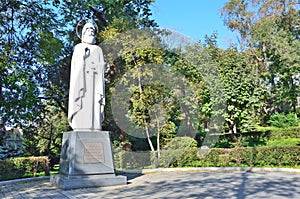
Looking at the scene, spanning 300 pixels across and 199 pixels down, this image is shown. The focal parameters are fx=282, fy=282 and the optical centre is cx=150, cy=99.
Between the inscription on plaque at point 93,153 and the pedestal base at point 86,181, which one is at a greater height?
the inscription on plaque at point 93,153

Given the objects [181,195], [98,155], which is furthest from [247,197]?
[98,155]

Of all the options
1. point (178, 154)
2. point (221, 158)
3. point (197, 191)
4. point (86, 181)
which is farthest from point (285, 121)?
point (86, 181)

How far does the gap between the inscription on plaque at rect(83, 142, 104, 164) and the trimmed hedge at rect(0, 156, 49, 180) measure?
11.3 feet

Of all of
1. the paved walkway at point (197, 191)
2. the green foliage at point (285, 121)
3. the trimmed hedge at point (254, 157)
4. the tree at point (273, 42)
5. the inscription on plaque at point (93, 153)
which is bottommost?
the paved walkway at point (197, 191)

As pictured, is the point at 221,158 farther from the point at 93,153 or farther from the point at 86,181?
the point at 86,181

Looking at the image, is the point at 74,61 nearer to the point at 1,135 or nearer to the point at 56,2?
the point at 56,2

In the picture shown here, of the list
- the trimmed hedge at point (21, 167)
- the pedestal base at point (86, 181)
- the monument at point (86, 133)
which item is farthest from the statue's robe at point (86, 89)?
the trimmed hedge at point (21, 167)

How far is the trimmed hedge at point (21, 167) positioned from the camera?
865cm

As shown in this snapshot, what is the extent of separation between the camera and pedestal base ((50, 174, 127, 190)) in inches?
244

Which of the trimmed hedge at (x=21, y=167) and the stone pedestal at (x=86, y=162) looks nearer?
the stone pedestal at (x=86, y=162)

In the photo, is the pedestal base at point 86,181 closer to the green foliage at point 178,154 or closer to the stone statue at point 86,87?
the stone statue at point 86,87

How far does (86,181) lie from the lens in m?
6.36

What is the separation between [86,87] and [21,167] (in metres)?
3.88

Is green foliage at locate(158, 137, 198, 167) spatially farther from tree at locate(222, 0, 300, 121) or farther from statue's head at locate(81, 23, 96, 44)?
tree at locate(222, 0, 300, 121)
